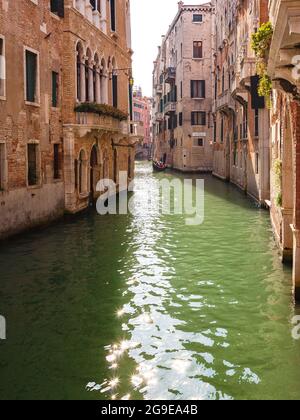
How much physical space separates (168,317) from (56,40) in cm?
1059

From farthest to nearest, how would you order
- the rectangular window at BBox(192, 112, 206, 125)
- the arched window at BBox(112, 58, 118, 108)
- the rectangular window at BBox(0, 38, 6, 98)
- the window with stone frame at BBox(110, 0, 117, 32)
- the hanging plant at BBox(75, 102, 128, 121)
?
the rectangular window at BBox(192, 112, 206, 125)
the arched window at BBox(112, 58, 118, 108)
the window with stone frame at BBox(110, 0, 117, 32)
the hanging plant at BBox(75, 102, 128, 121)
the rectangular window at BBox(0, 38, 6, 98)

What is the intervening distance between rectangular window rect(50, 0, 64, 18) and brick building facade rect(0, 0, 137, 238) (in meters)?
0.03

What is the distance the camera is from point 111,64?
20250 mm

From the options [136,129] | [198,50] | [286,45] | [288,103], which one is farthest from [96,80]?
[198,50]

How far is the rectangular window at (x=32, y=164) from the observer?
12.6 m

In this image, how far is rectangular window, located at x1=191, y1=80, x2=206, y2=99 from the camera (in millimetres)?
38312

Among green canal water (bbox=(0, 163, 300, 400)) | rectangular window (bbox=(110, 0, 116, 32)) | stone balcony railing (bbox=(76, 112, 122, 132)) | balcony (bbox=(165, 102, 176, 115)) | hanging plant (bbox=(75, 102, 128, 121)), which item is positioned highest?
rectangular window (bbox=(110, 0, 116, 32))

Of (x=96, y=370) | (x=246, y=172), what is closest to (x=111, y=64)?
(x=246, y=172)

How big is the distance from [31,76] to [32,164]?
7.62ft

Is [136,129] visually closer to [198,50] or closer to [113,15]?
[113,15]

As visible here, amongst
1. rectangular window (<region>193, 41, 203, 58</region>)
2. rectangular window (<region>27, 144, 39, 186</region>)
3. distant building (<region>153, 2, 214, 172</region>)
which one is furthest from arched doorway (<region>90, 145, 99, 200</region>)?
rectangular window (<region>193, 41, 203, 58</region>)

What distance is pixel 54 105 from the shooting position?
1430 cm

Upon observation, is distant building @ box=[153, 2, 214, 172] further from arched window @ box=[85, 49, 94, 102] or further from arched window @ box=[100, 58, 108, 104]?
arched window @ box=[85, 49, 94, 102]

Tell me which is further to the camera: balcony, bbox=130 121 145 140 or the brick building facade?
balcony, bbox=130 121 145 140
